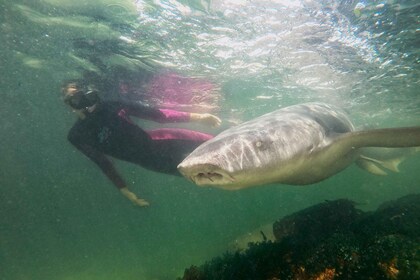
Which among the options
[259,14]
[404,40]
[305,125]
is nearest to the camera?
[305,125]

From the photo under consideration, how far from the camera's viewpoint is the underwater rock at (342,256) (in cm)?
366

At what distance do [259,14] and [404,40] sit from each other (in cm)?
686

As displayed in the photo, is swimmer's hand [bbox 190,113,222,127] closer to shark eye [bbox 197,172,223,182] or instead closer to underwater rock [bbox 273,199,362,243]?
underwater rock [bbox 273,199,362,243]

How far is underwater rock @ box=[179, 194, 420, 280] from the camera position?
12.0ft

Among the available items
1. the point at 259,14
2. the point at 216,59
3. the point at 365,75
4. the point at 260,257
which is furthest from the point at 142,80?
the point at 260,257

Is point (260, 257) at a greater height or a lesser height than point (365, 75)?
lesser

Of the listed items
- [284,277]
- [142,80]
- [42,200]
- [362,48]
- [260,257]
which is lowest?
[42,200]

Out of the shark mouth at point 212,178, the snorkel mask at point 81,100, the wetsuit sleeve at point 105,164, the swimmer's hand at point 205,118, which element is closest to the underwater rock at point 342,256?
the shark mouth at point 212,178

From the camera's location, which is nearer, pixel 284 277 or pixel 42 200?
pixel 284 277

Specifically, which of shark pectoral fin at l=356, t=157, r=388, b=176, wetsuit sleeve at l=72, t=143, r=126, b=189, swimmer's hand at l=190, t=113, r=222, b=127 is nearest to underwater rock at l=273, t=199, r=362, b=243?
shark pectoral fin at l=356, t=157, r=388, b=176

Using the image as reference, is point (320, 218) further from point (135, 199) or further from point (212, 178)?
point (135, 199)

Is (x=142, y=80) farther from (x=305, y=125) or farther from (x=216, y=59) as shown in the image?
(x=305, y=125)

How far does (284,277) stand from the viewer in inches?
161

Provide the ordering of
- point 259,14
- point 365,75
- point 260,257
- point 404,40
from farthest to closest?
point 365,75 → point 404,40 → point 259,14 → point 260,257
